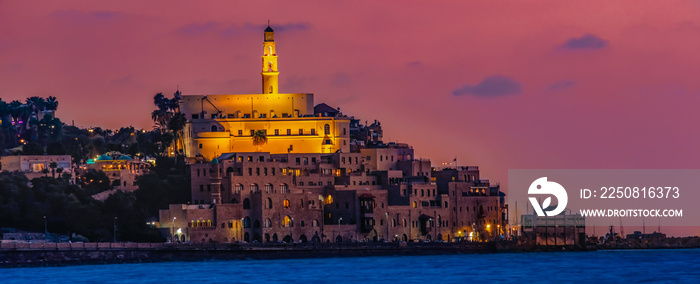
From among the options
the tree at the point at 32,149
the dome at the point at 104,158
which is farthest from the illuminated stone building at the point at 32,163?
the tree at the point at 32,149

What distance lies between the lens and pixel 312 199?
14062 centimetres

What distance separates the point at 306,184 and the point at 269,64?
55.8 feet

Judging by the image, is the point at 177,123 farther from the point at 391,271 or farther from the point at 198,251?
the point at 391,271

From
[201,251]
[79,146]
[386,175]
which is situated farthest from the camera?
[79,146]

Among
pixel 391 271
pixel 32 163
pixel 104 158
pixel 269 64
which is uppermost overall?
pixel 269 64

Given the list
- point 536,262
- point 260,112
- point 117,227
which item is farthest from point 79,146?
point 536,262

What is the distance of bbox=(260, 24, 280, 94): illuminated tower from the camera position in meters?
158

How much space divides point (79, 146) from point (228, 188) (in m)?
42.2

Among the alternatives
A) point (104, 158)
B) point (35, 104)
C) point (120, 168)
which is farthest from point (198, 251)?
point (35, 104)

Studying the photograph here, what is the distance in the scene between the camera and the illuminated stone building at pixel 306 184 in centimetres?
13800

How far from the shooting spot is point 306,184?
14725cm

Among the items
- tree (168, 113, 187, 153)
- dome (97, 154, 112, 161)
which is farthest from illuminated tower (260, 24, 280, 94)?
dome (97, 154, 112, 161)

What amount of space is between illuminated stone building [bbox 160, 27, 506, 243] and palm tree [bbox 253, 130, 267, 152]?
23.2 inches

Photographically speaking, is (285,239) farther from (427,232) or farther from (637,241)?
(637,241)
